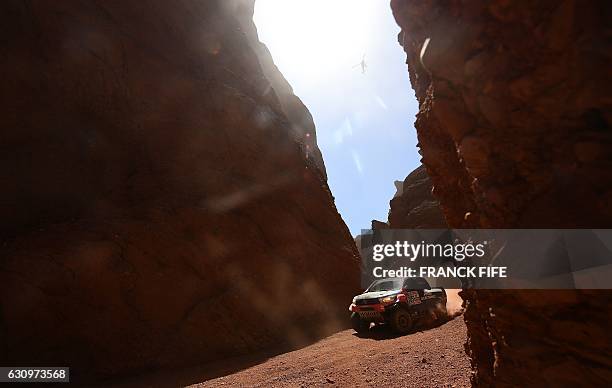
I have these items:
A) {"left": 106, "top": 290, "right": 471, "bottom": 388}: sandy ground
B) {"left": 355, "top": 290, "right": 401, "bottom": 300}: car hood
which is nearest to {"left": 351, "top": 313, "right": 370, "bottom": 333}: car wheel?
{"left": 106, "top": 290, "right": 471, "bottom": 388}: sandy ground

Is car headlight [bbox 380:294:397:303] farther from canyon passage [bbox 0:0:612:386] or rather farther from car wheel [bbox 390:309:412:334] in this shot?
canyon passage [bbox 0:0:612:386]

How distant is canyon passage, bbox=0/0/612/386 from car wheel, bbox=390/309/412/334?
1.97ft

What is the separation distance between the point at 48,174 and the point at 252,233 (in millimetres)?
7220

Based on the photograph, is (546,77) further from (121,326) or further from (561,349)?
(121,326)

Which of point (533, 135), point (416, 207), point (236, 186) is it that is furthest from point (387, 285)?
point (416, 207)

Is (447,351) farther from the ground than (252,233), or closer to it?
closer to it

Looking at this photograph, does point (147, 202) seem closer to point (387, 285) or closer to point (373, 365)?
point (387, 285)

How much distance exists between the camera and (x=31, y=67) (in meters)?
14.5

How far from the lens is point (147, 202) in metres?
12.6

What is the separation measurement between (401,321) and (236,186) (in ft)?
25.0

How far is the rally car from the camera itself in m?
10.6

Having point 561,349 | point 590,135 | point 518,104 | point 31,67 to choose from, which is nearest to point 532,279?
point 561,349

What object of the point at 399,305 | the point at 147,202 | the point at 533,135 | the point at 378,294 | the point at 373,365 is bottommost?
the point at 373,365

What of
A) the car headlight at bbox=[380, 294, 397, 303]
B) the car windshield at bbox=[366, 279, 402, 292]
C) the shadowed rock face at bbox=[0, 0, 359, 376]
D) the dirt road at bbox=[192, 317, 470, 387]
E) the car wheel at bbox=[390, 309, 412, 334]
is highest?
the shadowed rock face at bbox=[0, 0, 359, 376]
